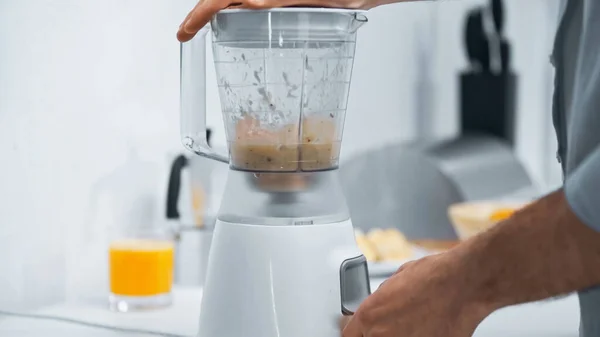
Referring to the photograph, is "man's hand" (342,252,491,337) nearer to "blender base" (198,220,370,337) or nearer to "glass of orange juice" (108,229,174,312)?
"blender base" (198,220,370,337)

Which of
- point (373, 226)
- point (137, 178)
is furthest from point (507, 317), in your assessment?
point (373, 226)

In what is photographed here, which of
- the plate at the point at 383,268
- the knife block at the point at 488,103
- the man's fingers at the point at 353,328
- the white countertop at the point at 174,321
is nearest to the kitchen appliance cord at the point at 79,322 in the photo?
the white countertop at the point at 174,321

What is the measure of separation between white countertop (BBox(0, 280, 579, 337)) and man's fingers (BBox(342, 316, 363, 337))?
29cm

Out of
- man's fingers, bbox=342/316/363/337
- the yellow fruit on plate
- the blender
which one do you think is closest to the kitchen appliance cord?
the blender

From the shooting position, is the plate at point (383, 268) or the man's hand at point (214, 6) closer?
the man's hand at point (214, 6)

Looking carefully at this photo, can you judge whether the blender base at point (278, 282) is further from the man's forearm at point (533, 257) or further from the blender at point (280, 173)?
the man's forearm at point (533, 257)

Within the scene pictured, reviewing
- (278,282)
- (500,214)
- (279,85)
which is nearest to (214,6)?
(279,85)

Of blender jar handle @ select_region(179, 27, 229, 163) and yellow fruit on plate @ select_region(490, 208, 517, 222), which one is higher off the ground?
blender jar handle @ select_region(179, 27, 229, 163)

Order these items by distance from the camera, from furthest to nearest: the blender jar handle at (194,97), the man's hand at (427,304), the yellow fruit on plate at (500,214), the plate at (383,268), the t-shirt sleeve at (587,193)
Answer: the yellow fruit on plate at (500,214)
the plate at (383,268)
the blender jar handle at (194,97)
the man's hand at (427,304)
the t-shirt sleeve at (587,193)

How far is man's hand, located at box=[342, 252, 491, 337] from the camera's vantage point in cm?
75

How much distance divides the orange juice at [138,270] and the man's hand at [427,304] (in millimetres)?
490

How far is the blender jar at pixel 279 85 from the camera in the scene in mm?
927

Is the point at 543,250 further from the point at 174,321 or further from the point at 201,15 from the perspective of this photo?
the point at 174,321

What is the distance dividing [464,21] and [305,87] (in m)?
1.55
